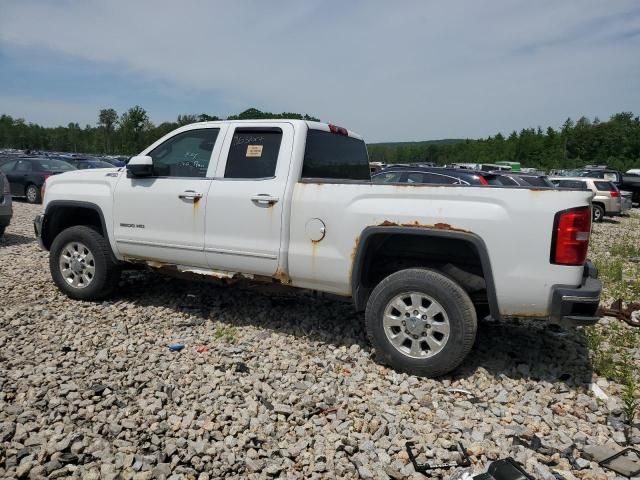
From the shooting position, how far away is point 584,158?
7350 centimetres

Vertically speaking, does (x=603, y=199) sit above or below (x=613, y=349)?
above

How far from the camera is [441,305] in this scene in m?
3.74

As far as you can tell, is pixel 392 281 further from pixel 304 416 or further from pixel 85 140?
pixel 85 140

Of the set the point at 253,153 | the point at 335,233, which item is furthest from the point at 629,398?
the point at 253,153

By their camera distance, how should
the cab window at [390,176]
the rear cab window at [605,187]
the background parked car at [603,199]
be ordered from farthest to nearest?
the rear cab window at [605,187] < the background parked car at [603,199] < the cab window at [390,176]

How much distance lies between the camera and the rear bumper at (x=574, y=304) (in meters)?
3.39

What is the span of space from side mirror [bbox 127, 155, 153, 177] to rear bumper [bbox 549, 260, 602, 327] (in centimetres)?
374

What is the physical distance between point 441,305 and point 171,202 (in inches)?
107

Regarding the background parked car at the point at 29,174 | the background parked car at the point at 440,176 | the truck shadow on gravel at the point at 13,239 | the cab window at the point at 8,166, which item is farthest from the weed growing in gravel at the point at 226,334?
the cab window at the point at 8,166

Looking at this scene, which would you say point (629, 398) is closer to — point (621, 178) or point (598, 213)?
point (598, 213)

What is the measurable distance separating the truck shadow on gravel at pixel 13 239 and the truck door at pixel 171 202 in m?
5.24

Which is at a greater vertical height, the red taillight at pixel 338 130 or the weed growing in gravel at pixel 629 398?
the red taillight at pixel 338 130

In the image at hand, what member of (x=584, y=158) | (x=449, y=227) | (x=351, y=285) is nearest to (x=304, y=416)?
(x=351, y=285)

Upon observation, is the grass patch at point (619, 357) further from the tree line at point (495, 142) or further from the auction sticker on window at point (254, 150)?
the tree line at point (495, 142)
